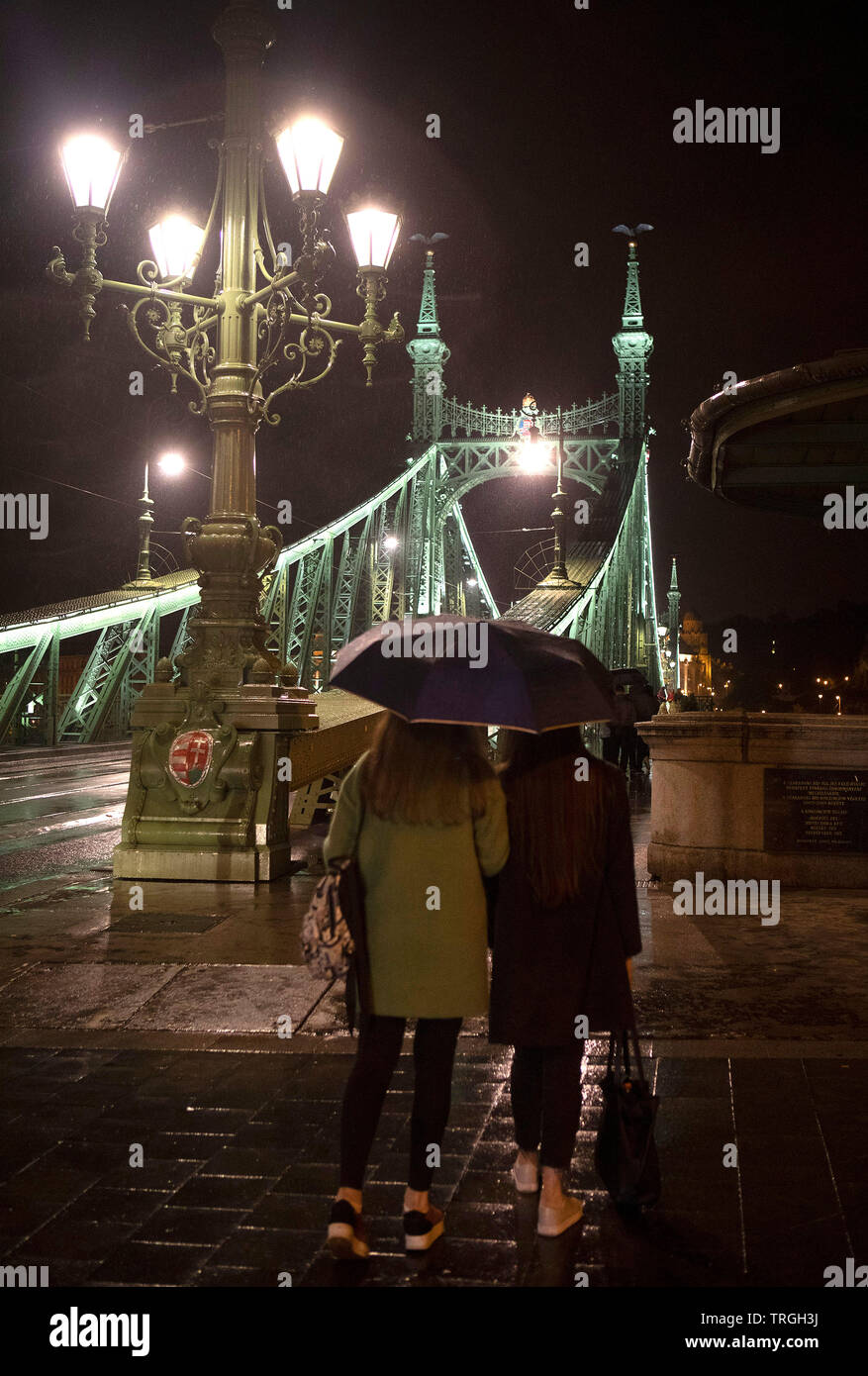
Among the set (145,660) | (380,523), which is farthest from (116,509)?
(145,660)

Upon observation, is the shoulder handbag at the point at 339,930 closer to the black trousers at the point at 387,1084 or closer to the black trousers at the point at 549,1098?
the black trousers at the point at 387,1084

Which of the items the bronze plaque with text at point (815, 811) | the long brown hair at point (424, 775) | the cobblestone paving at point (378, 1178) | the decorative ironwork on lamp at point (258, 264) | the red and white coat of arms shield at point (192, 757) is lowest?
the cobblestone paving at point (378, 1178)

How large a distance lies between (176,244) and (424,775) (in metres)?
7.70

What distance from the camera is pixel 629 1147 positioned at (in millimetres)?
3221

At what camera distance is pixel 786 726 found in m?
8.12

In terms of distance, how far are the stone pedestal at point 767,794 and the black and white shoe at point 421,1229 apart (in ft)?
17.8

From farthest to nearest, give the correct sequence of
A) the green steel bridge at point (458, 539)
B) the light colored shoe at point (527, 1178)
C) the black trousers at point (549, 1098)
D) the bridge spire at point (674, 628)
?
the bridge spire at point (674, 628), the green steel bridge at point (458, 539), the light colored shoe at point (527, 1178), the black trousers at point (549, 1098)

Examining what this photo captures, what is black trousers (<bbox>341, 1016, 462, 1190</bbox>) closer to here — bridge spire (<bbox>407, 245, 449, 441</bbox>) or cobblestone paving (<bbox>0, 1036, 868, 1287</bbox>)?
cobblestone paving (<bbox>0, 1036, 868, 1287</bbox>)

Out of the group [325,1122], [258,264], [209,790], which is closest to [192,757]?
[209,790]

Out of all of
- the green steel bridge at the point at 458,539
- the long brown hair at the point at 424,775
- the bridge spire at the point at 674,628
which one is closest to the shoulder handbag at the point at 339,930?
the long brown hair at the point at 424,775

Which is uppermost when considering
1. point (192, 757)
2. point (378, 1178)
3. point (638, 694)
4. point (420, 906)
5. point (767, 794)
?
point (638, 694)

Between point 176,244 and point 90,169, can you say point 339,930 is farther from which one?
point 176,244

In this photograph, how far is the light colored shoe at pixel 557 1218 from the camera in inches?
126

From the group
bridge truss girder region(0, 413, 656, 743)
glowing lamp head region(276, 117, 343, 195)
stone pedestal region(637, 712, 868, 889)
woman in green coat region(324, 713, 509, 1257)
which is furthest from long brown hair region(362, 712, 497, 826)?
bridge truss girder region(0, 413, 656, 743)
